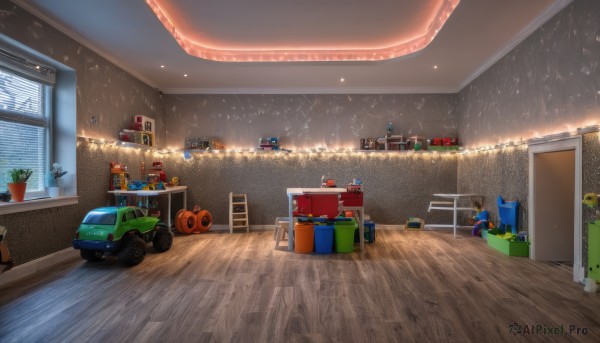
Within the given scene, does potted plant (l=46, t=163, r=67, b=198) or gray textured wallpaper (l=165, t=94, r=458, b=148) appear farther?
gray textured wallpaper (l=165, t=94, r=458, b=148)

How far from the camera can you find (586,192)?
12.5 feet

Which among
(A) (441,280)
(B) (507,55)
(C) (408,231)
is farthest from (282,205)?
(B) (507,55)

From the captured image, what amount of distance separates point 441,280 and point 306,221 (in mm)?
2238

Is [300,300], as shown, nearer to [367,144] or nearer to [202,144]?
[367,144]

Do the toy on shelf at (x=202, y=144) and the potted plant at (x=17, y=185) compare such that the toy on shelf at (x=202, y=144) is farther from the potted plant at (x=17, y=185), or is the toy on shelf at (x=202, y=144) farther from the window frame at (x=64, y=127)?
the potted plant at (x=17, y=185)

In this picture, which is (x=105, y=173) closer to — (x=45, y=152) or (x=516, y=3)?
(x=45, y=152)

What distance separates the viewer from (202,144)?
7496mm

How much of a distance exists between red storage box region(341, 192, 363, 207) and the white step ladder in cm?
254

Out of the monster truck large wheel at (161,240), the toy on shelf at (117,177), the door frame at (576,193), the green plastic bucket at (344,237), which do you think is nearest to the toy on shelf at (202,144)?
the toy on shelf at (117,177)

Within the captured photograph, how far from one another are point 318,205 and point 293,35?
2.69 metres

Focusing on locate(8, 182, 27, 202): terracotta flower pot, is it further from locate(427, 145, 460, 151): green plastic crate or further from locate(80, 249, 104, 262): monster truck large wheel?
locate(427, 145, 460, 151): green plastic crate

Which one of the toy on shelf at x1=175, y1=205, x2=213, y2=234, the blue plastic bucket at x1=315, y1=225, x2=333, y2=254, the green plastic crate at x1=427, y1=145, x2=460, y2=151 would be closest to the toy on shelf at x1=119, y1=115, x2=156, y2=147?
the toy on shelf at x1=175, y1=205, x2=213, y2=234

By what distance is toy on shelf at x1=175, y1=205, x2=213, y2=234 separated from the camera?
686 centimetres

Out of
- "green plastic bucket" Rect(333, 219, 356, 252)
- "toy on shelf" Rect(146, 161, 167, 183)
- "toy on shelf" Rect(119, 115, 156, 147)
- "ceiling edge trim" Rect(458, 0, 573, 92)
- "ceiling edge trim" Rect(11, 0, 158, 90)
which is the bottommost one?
"green plastic bucket" Rect(333, 219, 356, 252)
